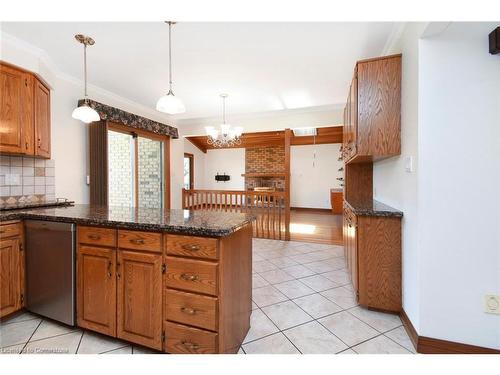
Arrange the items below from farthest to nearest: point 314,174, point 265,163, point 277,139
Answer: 1. point 265,163
2. point 314,174
3. point 277,139

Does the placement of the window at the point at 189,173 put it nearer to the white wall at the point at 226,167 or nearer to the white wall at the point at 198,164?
the white wall at the point at 198,164

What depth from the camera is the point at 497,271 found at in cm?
143

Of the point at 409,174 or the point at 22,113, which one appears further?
the point at 22,113

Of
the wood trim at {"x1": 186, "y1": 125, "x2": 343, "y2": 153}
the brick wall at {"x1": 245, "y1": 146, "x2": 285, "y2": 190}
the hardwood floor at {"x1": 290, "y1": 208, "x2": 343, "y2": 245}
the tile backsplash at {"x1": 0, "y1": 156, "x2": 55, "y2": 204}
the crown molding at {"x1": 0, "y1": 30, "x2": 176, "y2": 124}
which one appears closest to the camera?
the crown molding at {"x1": 0, "y1": 30, "x2": 176, "y2": 124}

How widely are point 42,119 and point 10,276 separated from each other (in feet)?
5.22

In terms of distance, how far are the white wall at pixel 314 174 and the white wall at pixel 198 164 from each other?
3.85 m

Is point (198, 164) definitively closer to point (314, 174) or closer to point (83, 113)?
point (314, 174)

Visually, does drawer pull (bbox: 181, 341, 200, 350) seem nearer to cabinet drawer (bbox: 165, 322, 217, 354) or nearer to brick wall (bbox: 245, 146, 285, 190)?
cabinet drawer (bbox: 165, 322, 217, 354)

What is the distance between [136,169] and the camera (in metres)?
4.29

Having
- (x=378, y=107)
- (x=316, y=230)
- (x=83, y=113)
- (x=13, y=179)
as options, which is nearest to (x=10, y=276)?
(x=13, y=179)

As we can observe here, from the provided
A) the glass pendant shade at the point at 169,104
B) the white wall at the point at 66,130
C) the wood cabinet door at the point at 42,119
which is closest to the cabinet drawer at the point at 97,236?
the glass pendant shade at the point at 169,104

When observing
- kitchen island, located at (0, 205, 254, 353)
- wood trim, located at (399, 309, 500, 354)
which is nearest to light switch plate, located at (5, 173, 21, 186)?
kitchen island, located at (0, 205, 254, 353)

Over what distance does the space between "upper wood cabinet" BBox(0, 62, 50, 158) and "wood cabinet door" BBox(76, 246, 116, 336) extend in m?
1.41

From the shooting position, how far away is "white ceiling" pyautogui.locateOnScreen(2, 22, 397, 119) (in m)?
2.05
